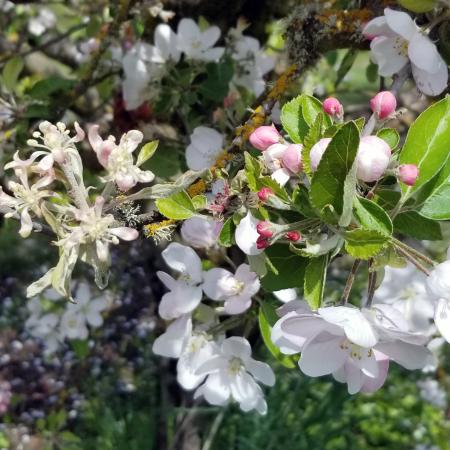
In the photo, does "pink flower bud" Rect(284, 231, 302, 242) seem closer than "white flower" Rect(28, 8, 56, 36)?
Yes

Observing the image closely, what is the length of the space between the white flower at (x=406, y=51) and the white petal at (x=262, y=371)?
0.45 m

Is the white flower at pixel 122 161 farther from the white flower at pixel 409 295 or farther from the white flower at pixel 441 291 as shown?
the white flower at pixel 409 295

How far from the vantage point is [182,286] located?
37.4 inches

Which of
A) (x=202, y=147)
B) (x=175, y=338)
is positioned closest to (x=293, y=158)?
(x=175, y=338)

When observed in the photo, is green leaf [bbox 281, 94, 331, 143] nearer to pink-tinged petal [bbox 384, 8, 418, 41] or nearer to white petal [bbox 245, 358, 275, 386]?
pink-tinged petal [bbox 384, 8, 418, 41]

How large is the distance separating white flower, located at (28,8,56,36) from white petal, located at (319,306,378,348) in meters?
2.04

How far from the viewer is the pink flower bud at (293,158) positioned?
65cm

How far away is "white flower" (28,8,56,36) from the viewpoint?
2.47m

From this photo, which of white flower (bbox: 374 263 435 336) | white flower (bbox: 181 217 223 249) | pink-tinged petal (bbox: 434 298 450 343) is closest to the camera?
pink-tinged petal (bbox: 434 298 450 343)

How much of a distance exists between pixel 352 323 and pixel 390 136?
195 mm

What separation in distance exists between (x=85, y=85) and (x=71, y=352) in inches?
72.1

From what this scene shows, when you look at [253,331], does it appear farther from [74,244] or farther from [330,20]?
[74,244]

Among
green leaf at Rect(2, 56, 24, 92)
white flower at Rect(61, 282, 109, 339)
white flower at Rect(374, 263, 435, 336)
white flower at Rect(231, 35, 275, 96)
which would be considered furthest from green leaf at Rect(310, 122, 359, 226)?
white flower at Rect(61, 282, 109, 339)

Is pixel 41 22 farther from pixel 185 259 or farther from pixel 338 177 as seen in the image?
pixel 338 177
